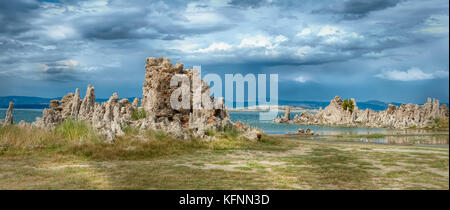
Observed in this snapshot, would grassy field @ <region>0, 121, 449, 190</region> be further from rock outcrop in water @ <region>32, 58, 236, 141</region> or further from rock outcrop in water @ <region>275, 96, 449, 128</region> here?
rock outcrop in water @ <region>275, 96, 449, 128</region>

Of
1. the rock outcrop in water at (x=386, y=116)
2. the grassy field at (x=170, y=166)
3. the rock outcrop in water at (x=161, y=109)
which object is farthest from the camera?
the rock outcrop in water at (x=386, y=116)

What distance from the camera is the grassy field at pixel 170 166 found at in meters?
9.55

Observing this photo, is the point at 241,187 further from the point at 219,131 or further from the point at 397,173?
the point at 219,131

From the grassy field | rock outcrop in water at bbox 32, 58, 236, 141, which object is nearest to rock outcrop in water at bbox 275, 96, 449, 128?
rock outcrop in water at bbox 32, 58, 236, 141

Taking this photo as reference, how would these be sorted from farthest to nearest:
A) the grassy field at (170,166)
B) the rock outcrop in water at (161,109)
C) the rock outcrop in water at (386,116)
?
1. the rock outcrop in water at (386,116)
2. the rock outcrop in water at (161,109)
3. the grassy field at (170,166)

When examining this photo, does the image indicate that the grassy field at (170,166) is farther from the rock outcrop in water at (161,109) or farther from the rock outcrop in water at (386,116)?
the rock outcrop in water at (386,116)

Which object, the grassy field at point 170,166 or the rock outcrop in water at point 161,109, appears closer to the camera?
the grassy field at point 170,166

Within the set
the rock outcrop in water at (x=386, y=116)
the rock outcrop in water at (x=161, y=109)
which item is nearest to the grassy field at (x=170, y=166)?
the rock outcrop in water at (x=161, y=109)

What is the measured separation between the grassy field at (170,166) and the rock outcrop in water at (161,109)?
173cm

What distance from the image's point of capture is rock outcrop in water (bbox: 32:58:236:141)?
19.8 m

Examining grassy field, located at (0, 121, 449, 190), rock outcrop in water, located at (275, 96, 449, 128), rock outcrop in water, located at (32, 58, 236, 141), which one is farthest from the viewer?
rock outcrop in water, located at (275, 96, 449, 128)

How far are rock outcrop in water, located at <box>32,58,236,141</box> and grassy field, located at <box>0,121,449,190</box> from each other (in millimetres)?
1726
